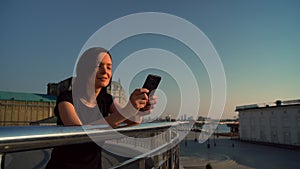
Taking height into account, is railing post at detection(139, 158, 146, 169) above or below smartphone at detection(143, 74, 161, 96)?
below

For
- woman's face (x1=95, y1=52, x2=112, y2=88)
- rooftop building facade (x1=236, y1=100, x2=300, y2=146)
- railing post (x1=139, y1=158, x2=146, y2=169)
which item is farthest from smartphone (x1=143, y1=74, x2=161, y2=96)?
rooftop building facade (x1=236, y1=100, x2=300, y2=146)

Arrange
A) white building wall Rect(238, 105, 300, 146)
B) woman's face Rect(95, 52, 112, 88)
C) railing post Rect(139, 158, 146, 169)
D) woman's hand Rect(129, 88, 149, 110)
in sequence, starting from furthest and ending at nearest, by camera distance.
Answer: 1. white building wall Rect(238, 105, 300, 146)
2. railing post Rect(139, 158, 146, 169)
3. woman's face Rect(95, 52, 112, 88)
4. woman's hand Rect(129, 88, 149, 110)

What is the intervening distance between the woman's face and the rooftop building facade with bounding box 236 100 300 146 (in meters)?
49.4

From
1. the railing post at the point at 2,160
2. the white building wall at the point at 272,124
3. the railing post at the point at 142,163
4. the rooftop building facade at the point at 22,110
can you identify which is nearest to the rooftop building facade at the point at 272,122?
the white building wall at the point at 272,124

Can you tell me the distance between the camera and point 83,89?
4.74ft

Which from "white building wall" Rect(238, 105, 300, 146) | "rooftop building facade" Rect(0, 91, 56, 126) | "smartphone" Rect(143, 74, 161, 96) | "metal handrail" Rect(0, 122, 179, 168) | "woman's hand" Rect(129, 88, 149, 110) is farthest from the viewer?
"white building wall" Rect(238, 105, 300, 146)

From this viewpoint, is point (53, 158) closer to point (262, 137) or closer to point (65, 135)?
point (65, 135)

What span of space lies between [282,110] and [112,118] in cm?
5254

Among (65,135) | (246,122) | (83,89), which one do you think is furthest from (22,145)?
(246,122)

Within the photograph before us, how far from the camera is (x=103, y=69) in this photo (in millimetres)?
1470

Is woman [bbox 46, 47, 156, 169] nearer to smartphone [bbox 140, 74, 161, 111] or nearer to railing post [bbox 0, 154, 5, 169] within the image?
smartphone [bbox 140, 74, 161, 111]

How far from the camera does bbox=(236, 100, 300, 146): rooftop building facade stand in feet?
143

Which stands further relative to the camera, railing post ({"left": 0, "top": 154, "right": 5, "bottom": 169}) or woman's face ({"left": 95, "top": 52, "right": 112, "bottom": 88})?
woman's face ({"left": 95, "top": 52, "right": 112, "bottom": 88})

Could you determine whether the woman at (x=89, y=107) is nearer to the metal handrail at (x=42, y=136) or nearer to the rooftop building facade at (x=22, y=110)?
the metal handrail at (x=42, y=136)
